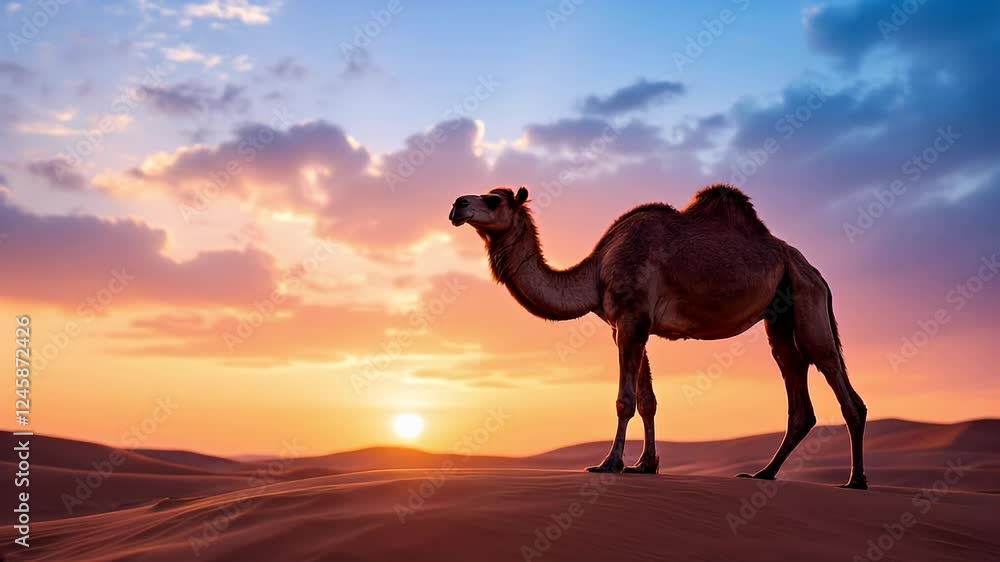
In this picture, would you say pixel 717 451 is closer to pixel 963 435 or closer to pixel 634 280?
pixel 963 435

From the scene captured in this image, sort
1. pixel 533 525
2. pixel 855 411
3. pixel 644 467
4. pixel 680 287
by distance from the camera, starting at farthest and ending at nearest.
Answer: pixel 855 411 < pixel 680 287 < pixel 644 467 < pixel 533 525

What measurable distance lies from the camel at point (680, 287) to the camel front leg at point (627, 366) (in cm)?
1

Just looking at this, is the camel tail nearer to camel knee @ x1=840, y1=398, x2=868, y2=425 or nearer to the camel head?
camel knee @ x1=840, y1=398, x2=868, y2=425

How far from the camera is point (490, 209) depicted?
9.20m

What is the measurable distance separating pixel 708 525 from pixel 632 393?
261 centimetres

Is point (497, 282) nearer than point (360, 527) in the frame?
No

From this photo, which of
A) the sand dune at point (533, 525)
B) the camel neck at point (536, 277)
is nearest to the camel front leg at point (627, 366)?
the camel neck at point (536, 277)

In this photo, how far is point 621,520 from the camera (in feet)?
18.6

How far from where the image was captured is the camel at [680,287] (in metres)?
8.85

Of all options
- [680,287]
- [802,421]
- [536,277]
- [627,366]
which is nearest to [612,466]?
[627,366]

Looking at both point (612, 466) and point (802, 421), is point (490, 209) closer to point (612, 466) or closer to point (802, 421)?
point (612, 466)

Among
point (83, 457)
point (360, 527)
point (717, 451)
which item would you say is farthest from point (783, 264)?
point (717, 451)

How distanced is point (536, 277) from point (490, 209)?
92 cm

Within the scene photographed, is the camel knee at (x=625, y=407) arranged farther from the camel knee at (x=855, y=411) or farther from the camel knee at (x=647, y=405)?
the camel knee at (x=855, y=411)
